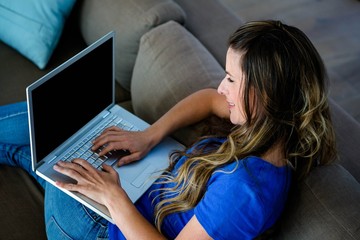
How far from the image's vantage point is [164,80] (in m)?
1.43

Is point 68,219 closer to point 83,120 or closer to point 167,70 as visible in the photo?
point 83,120

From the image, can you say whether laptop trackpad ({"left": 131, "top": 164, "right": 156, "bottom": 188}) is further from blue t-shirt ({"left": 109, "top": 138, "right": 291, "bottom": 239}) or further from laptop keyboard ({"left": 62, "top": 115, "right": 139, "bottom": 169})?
blue t-shirt ({"left": 109, "top": 138, "right": 291, "bottom": 239})

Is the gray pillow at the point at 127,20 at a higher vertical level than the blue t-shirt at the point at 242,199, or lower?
higher

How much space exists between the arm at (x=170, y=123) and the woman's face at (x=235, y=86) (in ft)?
0.88

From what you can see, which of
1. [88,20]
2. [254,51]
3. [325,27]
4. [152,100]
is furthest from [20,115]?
[325,27]

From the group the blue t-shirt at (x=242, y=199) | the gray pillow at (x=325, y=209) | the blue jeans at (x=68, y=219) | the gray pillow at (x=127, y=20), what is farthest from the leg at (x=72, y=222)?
the gray pillow at (x=127, y=20)

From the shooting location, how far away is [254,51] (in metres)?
0.92

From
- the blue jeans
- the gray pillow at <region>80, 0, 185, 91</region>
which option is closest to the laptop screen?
the blue jeans

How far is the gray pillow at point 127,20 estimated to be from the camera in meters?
1.58

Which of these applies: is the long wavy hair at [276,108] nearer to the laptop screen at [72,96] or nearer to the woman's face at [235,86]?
the woman's face at [235,86]

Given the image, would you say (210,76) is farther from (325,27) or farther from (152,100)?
(325,27)

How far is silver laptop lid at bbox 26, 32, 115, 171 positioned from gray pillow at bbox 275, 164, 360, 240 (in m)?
0.62

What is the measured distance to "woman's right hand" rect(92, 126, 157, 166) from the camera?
3.99 ft

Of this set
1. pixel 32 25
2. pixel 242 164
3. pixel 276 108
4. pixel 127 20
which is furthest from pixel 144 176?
pixel 32 25
